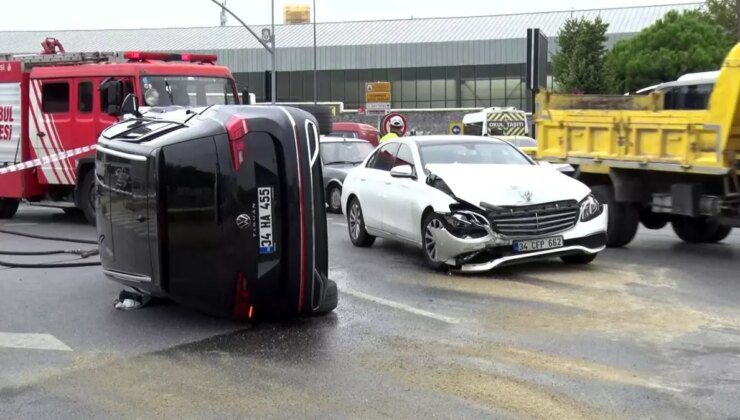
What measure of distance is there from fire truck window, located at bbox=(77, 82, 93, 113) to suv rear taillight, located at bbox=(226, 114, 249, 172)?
798 centimetres

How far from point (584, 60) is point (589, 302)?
42.5 meters

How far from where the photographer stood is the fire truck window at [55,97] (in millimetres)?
13711

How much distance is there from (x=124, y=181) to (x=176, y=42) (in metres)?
66.5

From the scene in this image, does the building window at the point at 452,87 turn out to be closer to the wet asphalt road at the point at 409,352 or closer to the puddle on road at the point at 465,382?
the wet asphalt road at the point at 409,352

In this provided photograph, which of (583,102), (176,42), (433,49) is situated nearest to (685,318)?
(583,102)

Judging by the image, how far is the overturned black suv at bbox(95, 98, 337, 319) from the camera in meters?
6.28

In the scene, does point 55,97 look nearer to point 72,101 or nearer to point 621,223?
point 72,101

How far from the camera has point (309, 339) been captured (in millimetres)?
6445

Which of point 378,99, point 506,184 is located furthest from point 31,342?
point 378,99

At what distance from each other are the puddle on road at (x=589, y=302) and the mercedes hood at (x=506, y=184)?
2.69 feet

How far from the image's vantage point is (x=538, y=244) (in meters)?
8.89

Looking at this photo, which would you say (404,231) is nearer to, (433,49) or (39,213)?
(39,213)

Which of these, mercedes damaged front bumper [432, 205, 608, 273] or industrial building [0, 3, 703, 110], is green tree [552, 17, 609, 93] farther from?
mercedes damaged front bumper [432, 205, 608, 273]

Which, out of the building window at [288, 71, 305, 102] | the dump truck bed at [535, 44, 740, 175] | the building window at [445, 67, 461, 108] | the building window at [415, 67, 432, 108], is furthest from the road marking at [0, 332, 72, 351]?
the building window at [288, 71, 305, 102]
